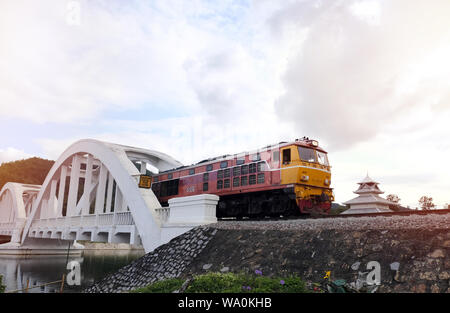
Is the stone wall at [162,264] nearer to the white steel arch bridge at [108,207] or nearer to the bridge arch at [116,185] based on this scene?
the white steel arch bridge at [108,207]

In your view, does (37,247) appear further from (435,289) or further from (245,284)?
(435,289)

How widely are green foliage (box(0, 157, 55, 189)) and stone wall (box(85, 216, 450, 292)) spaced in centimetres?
8507

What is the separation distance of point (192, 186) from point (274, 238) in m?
11.8

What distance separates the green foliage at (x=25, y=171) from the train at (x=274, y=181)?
264 ft

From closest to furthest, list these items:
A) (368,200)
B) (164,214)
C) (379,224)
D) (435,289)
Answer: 1. (435,289)
2. (379,224)
3. (164,214)
4. (368,200)

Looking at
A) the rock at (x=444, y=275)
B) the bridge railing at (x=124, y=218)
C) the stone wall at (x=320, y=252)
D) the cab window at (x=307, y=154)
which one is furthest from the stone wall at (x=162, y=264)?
the rock at (x=444, y=275)

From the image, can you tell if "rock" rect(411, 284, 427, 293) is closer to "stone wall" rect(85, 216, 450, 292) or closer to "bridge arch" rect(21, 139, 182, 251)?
"stone wall" rect(85, 216, 450, 292)

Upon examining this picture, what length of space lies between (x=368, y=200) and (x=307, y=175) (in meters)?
6.66

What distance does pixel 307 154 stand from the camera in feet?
52.6

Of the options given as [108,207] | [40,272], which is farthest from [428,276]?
[40,272]

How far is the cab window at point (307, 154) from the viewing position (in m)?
15.6

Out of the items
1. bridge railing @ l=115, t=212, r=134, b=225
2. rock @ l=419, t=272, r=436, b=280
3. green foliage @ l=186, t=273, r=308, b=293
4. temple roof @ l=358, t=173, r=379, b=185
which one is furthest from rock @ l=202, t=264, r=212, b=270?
temple roof @ l=358, t=173, r=379, b=185
